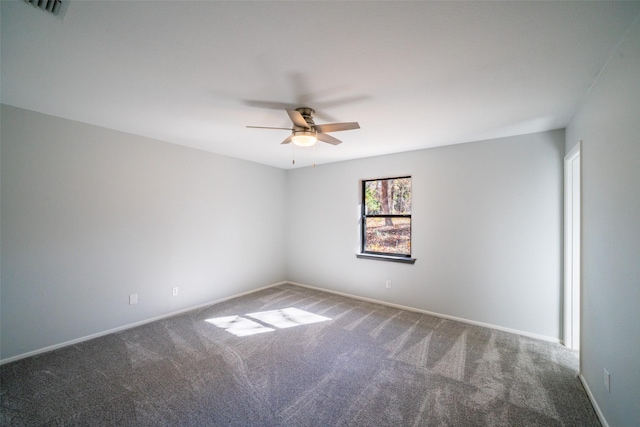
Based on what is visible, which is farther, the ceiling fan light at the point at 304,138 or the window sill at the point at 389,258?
the window sill at the point at 389,258

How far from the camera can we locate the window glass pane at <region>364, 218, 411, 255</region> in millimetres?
4137

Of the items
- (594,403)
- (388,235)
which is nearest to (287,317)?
(388,235)

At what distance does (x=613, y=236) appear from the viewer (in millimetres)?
1641

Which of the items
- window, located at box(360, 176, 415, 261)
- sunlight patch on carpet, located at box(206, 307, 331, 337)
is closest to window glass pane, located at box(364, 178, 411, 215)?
window, located at box(360, 176, 415, 261)

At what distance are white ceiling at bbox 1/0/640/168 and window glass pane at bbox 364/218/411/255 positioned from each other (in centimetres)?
184

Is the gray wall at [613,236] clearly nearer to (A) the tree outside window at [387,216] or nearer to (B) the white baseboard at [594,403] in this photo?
(B) the white baseboard at [594,403]

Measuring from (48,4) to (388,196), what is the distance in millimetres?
4038

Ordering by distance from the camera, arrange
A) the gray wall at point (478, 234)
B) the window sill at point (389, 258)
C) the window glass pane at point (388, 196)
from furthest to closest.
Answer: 1. the window glass pane at point (388, 196)
2. the window sill at point (389, 258)
3. the gray wall at point (478, 234)

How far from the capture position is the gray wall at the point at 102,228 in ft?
8.24

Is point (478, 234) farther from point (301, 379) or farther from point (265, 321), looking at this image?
point (265, 321)

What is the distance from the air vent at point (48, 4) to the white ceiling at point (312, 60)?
4 centimetres

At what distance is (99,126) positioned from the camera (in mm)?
3014

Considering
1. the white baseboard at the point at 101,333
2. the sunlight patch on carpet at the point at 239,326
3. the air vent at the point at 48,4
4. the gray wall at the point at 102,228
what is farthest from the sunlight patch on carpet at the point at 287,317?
the air vent at the point at 48,4

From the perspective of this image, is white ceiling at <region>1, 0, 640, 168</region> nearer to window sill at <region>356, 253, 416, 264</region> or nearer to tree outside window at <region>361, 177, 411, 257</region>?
tree outside window at <region>361, 177, 411, 257</region>
